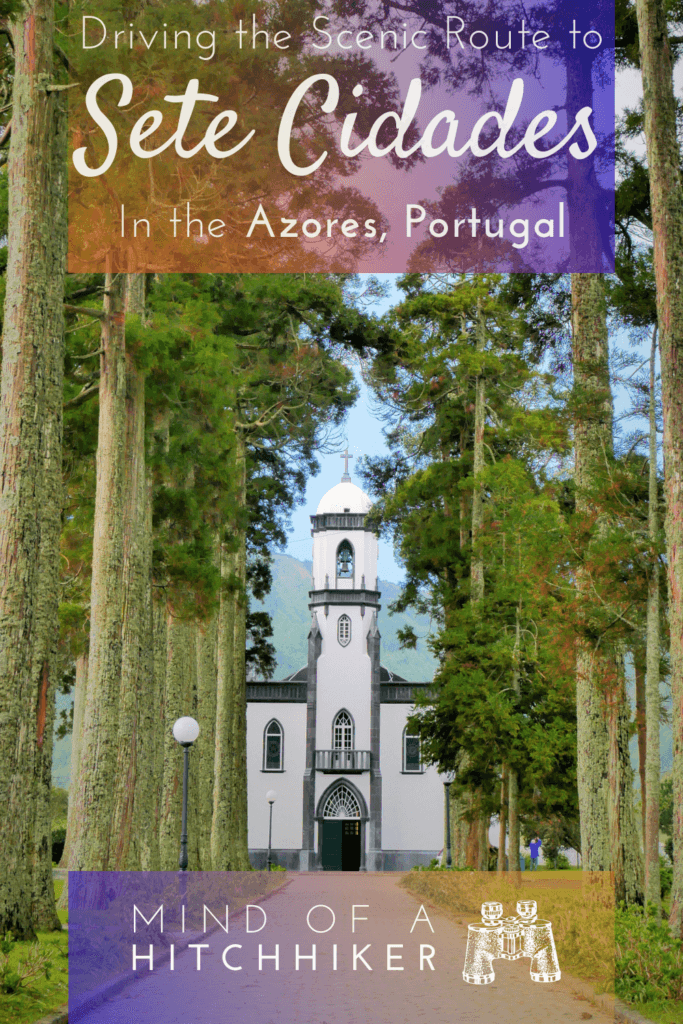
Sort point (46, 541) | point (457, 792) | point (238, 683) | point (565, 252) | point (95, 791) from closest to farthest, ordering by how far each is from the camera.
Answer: point (46, 541)
point (95, 791)
point (565, 252)
point (457, 792)
point (238, 683)

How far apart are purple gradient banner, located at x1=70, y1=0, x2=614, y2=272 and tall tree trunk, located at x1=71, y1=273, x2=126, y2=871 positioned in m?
1.37

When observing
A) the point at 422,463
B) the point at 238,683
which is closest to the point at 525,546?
the point at 238,683

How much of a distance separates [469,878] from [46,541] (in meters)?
12.4

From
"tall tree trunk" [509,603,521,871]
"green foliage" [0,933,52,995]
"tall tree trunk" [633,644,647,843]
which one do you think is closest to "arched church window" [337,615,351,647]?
"tall tree trunk" [633,644,647,843]

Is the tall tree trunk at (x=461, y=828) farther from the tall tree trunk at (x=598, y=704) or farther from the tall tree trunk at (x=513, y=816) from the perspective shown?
the tall tree trunk at (x=598, y=704)

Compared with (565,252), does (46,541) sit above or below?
below

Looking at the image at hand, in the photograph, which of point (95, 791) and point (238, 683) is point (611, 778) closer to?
point (95, 791)

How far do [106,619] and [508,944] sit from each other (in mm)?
5766

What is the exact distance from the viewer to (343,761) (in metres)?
50.8

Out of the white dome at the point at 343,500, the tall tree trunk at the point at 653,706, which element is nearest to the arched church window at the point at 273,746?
the white dome at the point at 343,500

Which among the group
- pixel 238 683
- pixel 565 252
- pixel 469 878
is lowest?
pixel 469 878

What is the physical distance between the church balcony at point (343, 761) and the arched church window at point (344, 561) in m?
8.43

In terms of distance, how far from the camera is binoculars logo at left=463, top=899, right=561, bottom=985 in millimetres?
10102

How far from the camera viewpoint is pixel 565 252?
1417 centimetres
